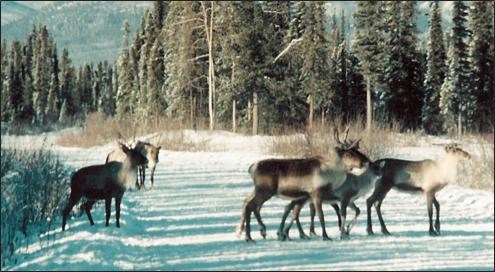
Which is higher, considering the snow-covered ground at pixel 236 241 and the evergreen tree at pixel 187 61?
the evergreen tree at pixel 187 61

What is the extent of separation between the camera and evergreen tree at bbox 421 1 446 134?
229 feet

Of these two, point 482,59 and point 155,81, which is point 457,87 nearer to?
point 482,59

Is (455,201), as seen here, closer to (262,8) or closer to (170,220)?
(170,220)

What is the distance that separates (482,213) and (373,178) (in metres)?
4.03

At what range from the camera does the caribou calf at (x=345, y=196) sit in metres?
11.0

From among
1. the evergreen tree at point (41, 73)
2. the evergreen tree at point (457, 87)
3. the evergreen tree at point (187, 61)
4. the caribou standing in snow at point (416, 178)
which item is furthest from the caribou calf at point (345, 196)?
the evergreen tree at point (41, 73)

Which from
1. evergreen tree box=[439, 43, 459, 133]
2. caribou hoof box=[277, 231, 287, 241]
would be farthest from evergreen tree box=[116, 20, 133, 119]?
caribou hoof box=[277, 231, 287, 241]

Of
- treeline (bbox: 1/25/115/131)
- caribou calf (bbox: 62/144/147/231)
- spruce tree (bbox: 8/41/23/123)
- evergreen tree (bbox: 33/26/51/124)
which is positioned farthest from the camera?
evergreen tree (bbox: 33/26/51/124)

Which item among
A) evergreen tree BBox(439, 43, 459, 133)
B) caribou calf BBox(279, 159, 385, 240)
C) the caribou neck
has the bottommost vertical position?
caribou calf BBox(279, 159, 385, 240)

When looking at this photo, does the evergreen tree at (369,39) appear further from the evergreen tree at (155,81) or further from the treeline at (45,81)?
the treeline at (45,81)

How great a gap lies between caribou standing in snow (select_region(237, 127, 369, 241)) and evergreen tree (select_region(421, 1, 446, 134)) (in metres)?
60.6

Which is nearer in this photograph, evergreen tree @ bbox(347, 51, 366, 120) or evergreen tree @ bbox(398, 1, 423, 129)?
evergreen tree @ bbox(398, 1, 423, 129)

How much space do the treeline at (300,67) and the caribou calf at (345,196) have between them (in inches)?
1046

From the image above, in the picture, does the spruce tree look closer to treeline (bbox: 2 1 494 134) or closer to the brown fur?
treeline (bbox: 2 1 494 134)
